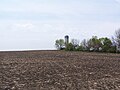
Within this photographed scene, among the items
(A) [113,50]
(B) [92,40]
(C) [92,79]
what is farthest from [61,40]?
(C) [92,79]

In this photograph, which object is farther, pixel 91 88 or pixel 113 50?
pixel 113 50

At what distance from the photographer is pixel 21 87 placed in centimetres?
955

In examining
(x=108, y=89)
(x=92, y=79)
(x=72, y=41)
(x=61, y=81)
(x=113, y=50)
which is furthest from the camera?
(x=72, y=41)

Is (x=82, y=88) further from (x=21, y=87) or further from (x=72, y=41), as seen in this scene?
(x=72, y=41)

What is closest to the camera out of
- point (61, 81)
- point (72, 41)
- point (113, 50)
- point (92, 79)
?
point (61, 81)

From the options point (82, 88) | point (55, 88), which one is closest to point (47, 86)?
point (55, 88)

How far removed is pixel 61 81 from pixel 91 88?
59.9 inches

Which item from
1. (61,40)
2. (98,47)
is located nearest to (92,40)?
(98,47)

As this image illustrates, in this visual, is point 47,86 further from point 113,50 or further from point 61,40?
point 61,40

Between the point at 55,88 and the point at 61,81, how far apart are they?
53.7 inches

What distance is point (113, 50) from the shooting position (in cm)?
4097

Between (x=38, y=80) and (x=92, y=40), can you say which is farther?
(x=92, y=40)

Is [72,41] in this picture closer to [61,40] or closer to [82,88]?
[61,40]

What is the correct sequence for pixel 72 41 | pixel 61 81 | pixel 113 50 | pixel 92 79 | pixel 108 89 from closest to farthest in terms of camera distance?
pixel 108 89
pixel 61 81
pixel 92 79
pixel 113 50
pixel 72 41
